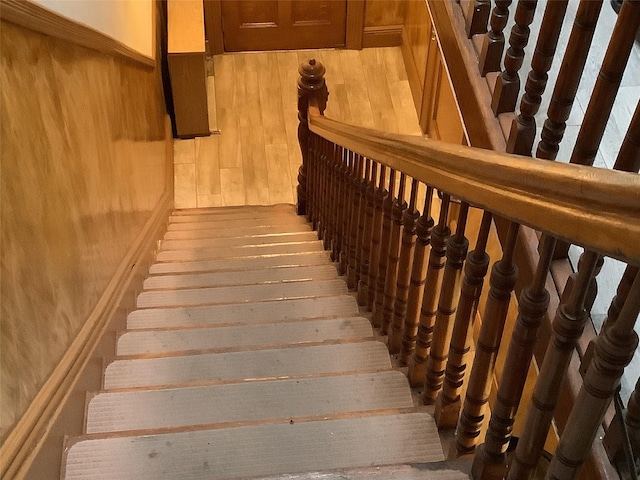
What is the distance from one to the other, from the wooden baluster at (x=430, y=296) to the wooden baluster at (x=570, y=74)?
0.86 feet

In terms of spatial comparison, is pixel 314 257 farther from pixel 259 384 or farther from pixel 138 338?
pixel 259 384

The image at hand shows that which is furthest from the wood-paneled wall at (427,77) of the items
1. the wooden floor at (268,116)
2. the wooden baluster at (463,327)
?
the wooden baluster at (463,327)

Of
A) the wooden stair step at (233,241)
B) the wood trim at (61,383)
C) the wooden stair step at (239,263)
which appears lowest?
the wooden stair step at (233,241)

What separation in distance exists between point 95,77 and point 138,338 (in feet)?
3.14

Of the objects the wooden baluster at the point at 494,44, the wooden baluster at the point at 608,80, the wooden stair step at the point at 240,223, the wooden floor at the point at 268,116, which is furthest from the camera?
the wooden floor at the point at 268,116

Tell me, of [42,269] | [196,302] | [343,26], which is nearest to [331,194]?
[196,302]

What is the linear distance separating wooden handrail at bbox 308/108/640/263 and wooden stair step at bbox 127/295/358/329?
1.17 m

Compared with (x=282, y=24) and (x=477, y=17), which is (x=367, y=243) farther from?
(x=282, y=24)

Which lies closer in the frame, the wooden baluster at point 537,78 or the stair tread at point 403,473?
the stair tread at point 403,473

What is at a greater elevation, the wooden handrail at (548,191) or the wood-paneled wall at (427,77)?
the wooden handrail at (548,191)

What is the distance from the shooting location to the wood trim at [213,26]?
18.9 ft

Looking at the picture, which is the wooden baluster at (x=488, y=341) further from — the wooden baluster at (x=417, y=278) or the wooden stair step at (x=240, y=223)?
the wooden stair step at (x=240, y=223)

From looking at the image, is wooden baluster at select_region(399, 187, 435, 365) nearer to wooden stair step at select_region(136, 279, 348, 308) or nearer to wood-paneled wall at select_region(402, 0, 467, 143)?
wooden stair step at select_region(136, 279, 348, 308)

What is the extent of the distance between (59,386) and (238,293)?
1.11m
